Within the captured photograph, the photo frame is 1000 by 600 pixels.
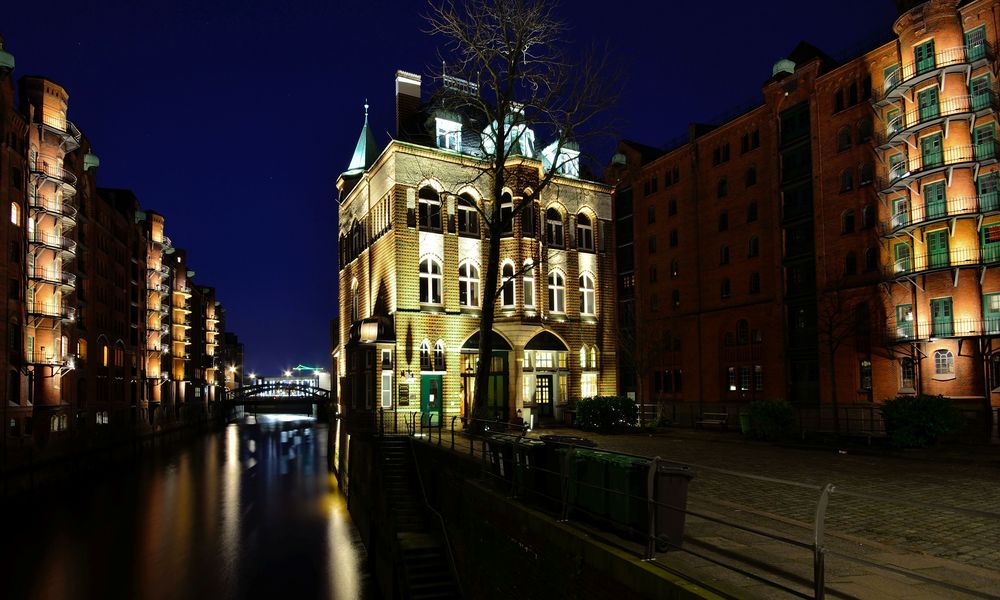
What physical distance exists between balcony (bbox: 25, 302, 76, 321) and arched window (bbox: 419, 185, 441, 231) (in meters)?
27.8

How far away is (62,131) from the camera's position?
47281 millimetres

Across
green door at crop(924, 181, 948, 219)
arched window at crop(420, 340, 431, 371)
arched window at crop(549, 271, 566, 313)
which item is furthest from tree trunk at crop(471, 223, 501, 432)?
green door at crop(924, 181, 948, 219)

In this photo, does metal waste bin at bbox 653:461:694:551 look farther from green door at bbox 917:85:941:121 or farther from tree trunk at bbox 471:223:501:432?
green door at bbox 917:85:941:121

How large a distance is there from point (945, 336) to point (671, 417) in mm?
20708

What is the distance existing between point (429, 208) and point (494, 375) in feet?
29.5

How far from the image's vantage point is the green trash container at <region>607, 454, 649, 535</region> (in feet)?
29.2

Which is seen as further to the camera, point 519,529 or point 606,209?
point 606,209

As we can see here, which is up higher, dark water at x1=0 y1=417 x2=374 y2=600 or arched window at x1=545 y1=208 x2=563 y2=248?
arched window at x1=545 y1=208 x2=563 y2=248

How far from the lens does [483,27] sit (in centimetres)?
2364

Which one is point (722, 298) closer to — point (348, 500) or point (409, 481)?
point (348, 500)

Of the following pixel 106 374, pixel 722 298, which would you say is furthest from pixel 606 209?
pixel 106 374

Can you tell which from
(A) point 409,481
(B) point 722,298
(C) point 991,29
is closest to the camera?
(A) point 409,481

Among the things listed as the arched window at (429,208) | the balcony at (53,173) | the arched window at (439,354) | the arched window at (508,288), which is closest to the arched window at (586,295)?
the arched window at (508,288)

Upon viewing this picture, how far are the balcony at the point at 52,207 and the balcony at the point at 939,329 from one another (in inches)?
1998
